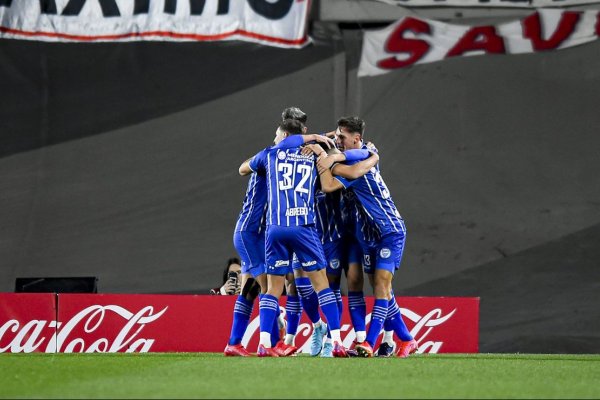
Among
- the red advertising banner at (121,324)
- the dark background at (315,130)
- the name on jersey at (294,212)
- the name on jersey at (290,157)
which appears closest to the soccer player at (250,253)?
the name on jersey at (290,157)

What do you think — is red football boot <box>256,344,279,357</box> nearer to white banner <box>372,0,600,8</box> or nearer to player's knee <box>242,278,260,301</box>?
player's knee <box>242,278,260,301</box>

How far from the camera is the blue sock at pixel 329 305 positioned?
810 cm

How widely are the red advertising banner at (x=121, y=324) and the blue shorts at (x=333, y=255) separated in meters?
1.96

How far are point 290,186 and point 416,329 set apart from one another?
3.31 meters

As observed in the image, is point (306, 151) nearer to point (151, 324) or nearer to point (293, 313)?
point (293, 313)

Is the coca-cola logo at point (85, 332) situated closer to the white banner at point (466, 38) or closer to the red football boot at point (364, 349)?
the red football boot at point (364, 349)

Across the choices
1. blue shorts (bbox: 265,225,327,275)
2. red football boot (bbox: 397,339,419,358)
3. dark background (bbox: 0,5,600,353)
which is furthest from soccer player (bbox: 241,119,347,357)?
dark background (bbox: 0,5,600,353)

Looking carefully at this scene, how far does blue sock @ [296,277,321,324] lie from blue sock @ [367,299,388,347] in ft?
1.64

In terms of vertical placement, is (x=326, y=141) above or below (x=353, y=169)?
above

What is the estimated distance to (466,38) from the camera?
13.3m

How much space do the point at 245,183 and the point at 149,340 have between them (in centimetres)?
321

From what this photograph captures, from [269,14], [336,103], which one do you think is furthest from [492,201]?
[269,14]

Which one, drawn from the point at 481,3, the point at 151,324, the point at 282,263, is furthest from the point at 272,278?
the point at 481,3

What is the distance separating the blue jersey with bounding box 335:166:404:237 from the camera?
8.40 metres
